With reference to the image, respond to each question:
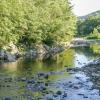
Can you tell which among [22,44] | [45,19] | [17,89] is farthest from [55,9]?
[17,89]

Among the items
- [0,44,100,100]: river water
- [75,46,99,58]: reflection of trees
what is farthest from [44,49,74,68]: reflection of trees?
[75,46,99,58]: reflection of trees

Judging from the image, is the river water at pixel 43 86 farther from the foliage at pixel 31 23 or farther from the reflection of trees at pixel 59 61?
A: the foliage at pixel 31 23

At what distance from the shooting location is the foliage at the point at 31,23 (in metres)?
59.8

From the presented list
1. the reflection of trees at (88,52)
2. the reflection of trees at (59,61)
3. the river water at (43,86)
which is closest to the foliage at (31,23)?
the reflection of trees at (88,52)

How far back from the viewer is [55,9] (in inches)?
3659

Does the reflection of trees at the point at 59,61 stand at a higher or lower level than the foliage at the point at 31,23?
lower

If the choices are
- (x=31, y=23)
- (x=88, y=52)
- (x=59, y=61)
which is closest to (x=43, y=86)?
(x=59, y=61)

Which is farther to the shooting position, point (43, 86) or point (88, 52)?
point (88, 52)

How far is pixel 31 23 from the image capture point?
6994cm

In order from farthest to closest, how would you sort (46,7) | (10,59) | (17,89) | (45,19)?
(46,7)
(45,19)
(10,59)
(17,89)

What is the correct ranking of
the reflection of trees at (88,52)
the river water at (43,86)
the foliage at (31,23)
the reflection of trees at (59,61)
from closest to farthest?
the river water at (43,86)
the reflection of trees at (59,61)
the foliage at (31,23)
the reflection of trees at (88,52)

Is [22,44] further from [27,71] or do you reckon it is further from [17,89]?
[17,89]

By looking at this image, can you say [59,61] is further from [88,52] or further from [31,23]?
[88,52]

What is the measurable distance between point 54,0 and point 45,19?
21502mm
